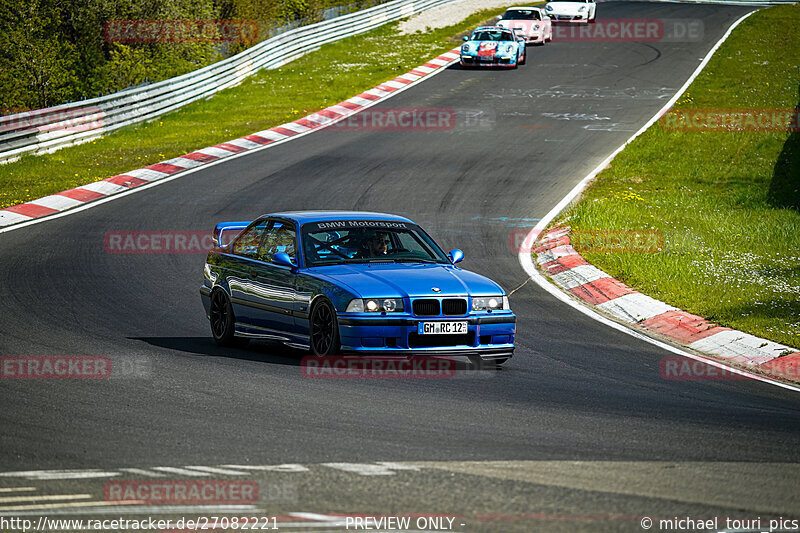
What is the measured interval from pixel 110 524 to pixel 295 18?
4391 centimetres

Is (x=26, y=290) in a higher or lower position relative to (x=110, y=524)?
lower

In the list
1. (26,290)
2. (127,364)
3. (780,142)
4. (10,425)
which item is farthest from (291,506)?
(780,142)

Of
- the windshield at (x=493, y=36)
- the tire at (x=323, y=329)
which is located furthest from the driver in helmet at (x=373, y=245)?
the windshield at (x=493, y=36)

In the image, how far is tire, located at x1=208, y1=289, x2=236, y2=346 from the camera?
34.6ft

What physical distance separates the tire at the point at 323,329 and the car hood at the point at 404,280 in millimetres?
265

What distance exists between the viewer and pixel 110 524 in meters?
5.07

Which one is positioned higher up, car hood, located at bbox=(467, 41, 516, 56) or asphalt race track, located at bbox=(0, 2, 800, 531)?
car hood, located at bbox=(467, 41, 516, 56)

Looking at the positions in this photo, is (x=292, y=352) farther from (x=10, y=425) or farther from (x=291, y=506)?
(x=291, y=506)

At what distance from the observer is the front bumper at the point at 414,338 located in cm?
893

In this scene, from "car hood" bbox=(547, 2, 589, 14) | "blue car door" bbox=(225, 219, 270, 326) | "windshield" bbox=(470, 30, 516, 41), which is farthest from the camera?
"car hood" bbox=(547, 2, 589, 14)

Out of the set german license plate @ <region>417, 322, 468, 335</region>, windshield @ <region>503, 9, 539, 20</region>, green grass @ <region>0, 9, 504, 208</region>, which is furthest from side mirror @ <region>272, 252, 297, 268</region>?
windshield @ <region>503, 9, 539, 20</region>

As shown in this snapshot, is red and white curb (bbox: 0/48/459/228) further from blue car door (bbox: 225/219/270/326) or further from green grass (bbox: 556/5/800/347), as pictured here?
green grass (bbox: 556/5/800/347)

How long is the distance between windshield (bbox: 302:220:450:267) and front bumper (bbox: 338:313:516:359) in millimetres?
1213

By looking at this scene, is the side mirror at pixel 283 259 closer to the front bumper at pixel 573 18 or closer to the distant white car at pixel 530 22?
the distant white car at pixel 530 22
